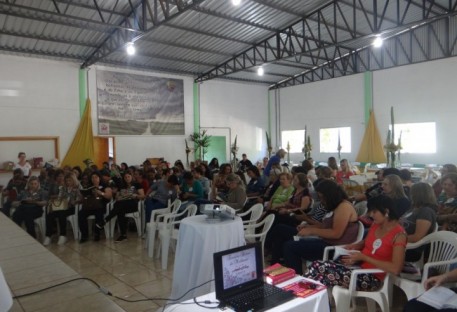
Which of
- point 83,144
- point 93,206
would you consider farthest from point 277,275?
point 83,144

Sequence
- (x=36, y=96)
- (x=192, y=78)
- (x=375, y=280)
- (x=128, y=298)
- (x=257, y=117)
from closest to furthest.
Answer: (x=375, y=280) → (x=128, y=298) → (x=36, y=96) → (x=192, y=78) → (x=257, y=117)

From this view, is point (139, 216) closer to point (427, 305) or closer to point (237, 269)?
point (237, 269)

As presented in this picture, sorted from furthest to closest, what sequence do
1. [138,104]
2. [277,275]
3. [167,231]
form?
1. [138,104]
2. [167,231]
3. [277,275]

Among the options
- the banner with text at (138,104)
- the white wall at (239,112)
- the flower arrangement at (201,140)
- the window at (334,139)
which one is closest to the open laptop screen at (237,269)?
the banner with text at (138,104)

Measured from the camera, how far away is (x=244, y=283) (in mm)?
1745

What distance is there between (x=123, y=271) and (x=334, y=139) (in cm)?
984

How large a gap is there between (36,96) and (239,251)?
28.6 feet

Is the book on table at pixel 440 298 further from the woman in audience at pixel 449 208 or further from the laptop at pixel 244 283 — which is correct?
the woman in audience at pixel 449 208

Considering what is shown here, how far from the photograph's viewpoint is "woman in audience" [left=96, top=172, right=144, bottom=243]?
5156mm

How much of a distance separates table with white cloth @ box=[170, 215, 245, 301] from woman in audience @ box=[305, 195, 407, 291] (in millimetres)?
793

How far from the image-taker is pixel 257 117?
45.7ft

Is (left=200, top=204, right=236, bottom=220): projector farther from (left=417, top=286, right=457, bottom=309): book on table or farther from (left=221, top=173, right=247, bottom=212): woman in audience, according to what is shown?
(left=417, top=286, right=457, bottom=309): book on table

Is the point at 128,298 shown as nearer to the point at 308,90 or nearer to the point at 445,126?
the point at 445,126

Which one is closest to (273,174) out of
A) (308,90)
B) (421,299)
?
(421,299)
